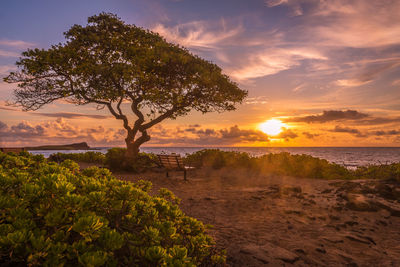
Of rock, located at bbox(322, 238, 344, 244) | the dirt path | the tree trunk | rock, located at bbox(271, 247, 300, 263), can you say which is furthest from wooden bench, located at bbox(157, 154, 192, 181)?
rock, located at bbox(271, 247, 300, 263)

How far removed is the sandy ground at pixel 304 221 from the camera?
410cm

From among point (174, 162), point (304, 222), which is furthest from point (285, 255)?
point (174, 162)

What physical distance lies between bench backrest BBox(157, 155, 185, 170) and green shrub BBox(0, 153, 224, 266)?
962 cm

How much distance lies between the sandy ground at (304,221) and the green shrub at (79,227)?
190cm

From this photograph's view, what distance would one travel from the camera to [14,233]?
5.04ft

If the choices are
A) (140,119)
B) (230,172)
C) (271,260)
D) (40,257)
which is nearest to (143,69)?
(140,119)

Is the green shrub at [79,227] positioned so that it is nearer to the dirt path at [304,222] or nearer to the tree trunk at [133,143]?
the dirt path at [304,222]

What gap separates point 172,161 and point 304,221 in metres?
7.69

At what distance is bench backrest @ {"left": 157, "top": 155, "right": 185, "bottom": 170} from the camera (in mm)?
12241

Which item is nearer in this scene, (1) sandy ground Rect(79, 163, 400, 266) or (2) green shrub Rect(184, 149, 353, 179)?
(1) sandy ground Rect(79, 163, 400, 266)

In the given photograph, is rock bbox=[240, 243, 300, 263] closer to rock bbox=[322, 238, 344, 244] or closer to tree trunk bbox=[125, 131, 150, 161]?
rock bbox=[322, 238, 344, 244]

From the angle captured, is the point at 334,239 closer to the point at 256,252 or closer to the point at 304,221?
the point at 304,221

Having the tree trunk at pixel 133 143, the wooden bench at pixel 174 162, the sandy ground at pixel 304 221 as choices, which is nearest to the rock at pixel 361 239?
the sandy ground at pixel 304 221

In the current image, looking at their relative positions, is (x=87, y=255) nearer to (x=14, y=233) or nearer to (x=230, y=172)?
(x=14, y=233)
